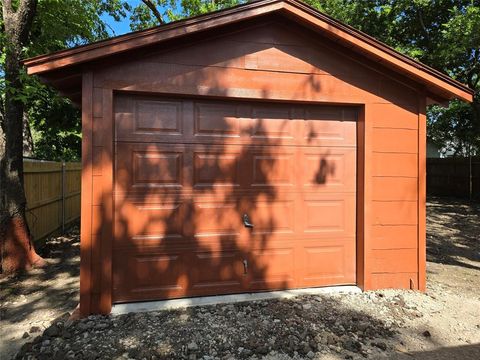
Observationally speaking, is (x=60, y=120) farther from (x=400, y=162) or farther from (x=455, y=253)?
(x=455, y=253)

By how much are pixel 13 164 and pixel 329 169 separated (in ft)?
16.8

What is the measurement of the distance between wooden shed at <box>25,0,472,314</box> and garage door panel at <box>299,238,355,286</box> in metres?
0.02


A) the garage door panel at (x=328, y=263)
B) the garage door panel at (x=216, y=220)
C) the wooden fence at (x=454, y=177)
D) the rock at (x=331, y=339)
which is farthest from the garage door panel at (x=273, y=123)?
the wooden fence at (x=454, y=177)

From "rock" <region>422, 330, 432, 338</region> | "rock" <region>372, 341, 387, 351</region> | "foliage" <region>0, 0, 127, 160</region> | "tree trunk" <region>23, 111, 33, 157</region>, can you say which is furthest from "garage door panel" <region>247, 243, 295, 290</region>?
"tree trunk" <region>23, 111, 33, 157</region>

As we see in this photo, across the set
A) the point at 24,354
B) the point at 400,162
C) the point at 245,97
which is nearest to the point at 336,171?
the point at 400,162

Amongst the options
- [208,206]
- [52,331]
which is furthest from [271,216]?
[52,331]

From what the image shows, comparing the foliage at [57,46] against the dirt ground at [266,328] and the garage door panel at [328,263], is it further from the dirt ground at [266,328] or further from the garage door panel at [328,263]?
the garage door panel at [328,263]

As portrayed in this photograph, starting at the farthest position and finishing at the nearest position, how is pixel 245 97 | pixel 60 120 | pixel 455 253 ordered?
1. pixel 60 120
2. pixel 455 253
3. pixel 245 97

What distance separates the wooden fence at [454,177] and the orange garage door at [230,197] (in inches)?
624

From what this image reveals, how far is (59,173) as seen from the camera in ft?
31.1

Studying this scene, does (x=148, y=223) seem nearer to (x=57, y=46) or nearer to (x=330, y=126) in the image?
(x=330, y=126)

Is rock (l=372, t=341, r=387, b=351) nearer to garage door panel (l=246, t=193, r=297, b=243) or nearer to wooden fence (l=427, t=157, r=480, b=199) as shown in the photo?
garage door panel (l=246, t=193, r=297, b=243)

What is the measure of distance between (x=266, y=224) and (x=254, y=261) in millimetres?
512

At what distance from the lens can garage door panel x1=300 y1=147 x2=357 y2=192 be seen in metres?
4.97
